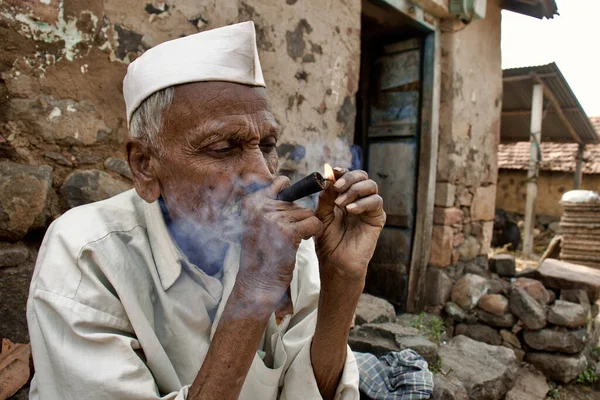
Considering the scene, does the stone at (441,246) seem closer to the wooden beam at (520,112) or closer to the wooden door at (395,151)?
the wooden door at (395,151)

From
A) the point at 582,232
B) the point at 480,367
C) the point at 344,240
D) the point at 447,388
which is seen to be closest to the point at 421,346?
the point at 447,388

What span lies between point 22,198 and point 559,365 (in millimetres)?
5173

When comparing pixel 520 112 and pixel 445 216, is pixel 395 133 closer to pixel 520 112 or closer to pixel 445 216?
pixel 445 216

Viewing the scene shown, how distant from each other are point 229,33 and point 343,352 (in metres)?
1.27

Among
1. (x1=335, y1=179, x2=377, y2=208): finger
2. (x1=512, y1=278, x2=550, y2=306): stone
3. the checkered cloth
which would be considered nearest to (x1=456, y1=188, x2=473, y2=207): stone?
(x1=512, y1=278, x2=550, y2=306): stone

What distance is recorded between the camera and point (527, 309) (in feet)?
15.7

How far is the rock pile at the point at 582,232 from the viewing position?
761 cm

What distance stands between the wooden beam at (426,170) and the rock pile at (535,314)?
0.49 m

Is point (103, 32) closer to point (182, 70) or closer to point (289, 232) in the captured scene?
point (182, 70)

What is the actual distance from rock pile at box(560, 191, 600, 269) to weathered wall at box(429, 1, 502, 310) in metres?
2.97

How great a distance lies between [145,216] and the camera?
4.96 feet

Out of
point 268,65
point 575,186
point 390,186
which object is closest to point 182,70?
point 268,65

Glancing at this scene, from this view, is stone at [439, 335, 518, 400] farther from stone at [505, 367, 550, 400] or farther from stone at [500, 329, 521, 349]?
stone at [500, 329, 521, 349]

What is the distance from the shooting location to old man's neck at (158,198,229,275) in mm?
1562
